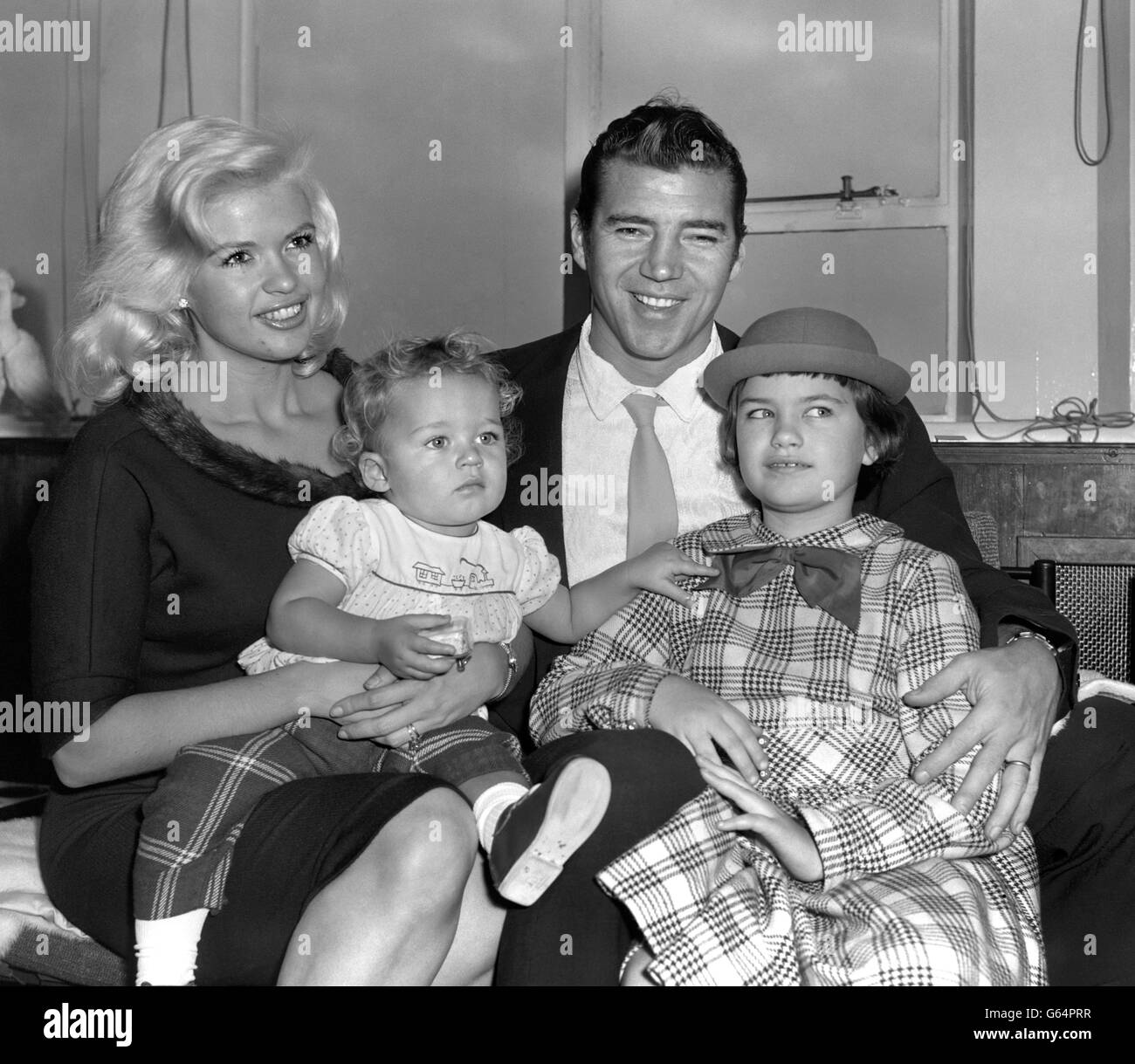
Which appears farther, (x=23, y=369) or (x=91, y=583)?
(x=23, y=369)

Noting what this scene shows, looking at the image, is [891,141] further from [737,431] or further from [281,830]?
[281,830]

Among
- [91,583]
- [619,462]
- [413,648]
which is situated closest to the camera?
[413,648]

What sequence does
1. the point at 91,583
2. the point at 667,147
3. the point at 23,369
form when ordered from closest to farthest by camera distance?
the point at 91,583
the point at 667,147
the point at 23,369

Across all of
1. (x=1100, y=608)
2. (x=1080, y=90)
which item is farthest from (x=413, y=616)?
(x=1080, y=90)

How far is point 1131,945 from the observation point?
1.60 meters

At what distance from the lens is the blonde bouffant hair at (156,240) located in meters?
1.78

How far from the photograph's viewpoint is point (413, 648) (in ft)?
5.01

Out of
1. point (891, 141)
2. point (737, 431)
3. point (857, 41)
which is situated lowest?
point (737, 431)

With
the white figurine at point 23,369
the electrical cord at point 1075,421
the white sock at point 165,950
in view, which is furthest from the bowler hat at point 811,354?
the white figurine at point 23,369

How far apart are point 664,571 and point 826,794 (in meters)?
0.41

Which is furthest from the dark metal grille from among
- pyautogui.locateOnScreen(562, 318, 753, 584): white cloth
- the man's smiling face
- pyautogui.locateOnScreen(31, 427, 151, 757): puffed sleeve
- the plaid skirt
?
pyautogui.locateOnScreen(31, 427, 151, 757): puffed sleeve

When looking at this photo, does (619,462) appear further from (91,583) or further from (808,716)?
(91,583)
